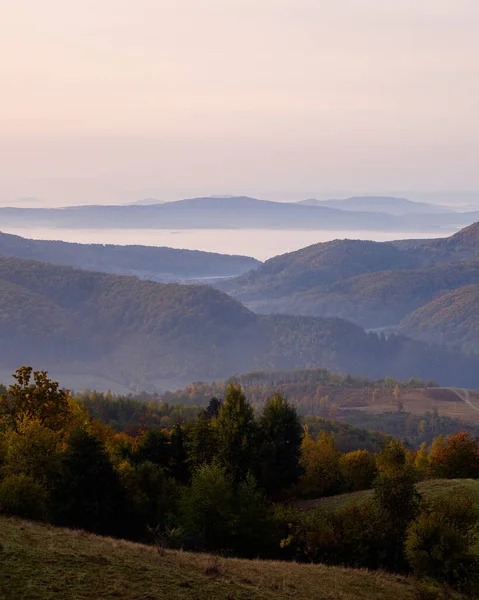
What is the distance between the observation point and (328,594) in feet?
124

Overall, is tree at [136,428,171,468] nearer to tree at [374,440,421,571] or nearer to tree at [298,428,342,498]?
tree at [298,428,342,498]

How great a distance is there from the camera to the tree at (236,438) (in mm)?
69312

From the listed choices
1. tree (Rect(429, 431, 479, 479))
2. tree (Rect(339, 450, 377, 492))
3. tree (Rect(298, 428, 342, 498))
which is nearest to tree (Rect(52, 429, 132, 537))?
tree (Rect(298, 428, 342, 498))

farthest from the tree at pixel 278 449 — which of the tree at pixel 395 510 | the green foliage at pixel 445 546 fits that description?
the green foliage at pixel 445 546

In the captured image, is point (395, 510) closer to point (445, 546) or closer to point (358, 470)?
point (445, 546)

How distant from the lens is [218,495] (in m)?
55.2

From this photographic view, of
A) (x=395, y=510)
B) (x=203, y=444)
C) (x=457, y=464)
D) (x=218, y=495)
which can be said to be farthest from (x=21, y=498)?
(x=457, y=464)

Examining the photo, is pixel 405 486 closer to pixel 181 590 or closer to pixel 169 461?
pixel 181 590

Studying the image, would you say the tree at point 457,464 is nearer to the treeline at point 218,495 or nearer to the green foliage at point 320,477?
the treeline at point 218,495

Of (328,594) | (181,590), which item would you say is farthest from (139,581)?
(328,594)

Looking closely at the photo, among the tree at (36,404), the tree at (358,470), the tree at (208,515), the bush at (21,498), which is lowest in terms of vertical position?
the tree at (358,470)

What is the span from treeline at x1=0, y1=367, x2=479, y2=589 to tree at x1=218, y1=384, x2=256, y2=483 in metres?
0.09

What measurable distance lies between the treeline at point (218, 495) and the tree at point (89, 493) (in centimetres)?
6

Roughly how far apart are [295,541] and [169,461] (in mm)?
22867
